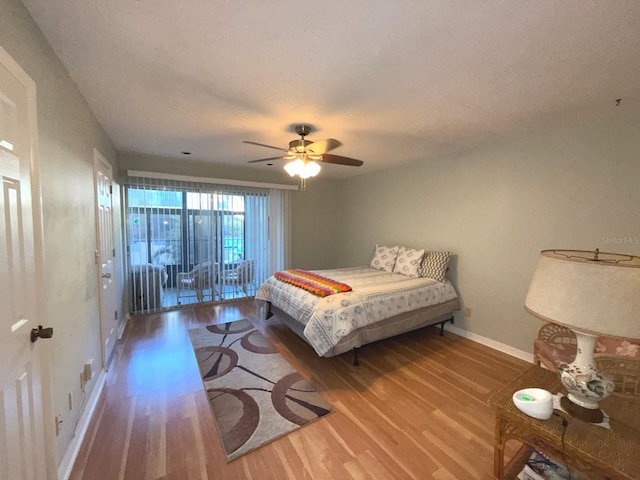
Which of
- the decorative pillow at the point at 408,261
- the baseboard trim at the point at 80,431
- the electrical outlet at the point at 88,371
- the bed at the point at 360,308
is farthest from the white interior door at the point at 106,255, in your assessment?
the decorative pillow at the point at 408,261

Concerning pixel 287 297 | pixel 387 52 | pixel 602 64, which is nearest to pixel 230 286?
pixel 287 297

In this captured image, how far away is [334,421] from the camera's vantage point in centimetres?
186

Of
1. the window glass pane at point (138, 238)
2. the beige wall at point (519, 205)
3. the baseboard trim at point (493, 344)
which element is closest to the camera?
the beige wall at point (519, 205)

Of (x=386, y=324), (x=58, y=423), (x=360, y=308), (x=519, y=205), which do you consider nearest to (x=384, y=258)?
(x=386, y=324)

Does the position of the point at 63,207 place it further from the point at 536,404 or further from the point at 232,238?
the point at 232,238

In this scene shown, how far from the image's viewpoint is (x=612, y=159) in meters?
2.20

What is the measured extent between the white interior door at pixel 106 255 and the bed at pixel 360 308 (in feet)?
5.33

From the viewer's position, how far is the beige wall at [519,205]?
218 cm

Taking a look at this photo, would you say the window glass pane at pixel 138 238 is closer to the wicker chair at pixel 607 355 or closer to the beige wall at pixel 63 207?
the beige wall at pixel 63 207

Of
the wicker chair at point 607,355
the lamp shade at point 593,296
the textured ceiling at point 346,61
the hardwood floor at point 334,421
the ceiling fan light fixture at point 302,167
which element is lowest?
the hardwood floor at point 334,421

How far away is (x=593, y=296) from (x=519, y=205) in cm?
219

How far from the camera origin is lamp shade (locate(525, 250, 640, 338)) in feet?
3.07

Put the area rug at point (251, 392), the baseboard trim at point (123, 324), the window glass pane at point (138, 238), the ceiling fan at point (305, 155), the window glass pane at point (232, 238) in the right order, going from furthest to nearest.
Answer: the window glass pane at point (232, 238) → the window glass pane at point (138, 238) → the baseboard trim at point (123, 324) → the ceiling fan at point (305, 155) → the area rug at point (251, 392)

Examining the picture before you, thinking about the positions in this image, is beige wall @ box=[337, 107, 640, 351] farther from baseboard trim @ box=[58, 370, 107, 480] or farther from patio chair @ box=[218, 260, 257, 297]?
baseboard trim @ box=[58, 370, 107, 480]
